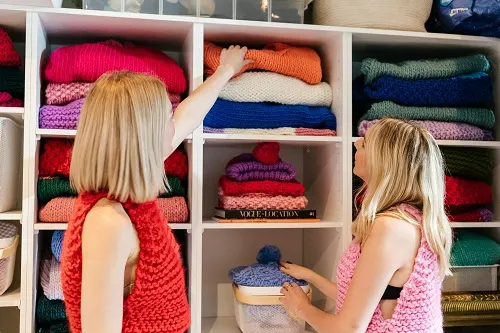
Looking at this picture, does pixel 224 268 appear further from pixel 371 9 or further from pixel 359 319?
pixel 371 9

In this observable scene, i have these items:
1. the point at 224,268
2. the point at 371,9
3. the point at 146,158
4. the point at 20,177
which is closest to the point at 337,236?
the point at 224,268

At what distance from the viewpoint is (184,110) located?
167 cm

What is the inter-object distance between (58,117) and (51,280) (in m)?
0.52

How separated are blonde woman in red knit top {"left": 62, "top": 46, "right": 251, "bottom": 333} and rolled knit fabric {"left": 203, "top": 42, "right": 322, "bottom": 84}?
625mm

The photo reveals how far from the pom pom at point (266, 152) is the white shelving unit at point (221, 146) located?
0.21 feet

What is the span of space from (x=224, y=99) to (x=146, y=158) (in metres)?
0.73

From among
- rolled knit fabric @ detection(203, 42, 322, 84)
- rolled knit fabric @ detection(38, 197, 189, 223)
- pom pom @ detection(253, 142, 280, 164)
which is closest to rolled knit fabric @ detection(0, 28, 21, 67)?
rolled knit fabric @ detection(38, 197, 189, 223)

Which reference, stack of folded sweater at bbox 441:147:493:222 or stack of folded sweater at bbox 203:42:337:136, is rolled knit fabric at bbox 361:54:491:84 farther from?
stack of folded sweater at bbox 441:147:493:222

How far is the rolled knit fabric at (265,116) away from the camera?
188 centimetres

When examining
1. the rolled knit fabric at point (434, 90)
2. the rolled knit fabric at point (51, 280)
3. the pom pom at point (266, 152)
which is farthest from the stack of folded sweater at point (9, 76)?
the rolled knit fabric at point (434, 90)

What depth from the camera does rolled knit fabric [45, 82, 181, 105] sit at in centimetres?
180

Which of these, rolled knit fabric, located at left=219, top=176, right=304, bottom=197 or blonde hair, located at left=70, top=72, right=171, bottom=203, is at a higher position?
blonde hair, located at left=70, top=72, right=171, bottom=203

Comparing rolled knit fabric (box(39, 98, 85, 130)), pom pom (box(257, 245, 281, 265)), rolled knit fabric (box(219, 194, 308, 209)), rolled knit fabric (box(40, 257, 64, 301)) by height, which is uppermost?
rolled knit fabric (box(39, 98, 85, 130))

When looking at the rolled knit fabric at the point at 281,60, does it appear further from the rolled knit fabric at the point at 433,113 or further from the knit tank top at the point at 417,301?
the knit tank top at the point at 417,301
